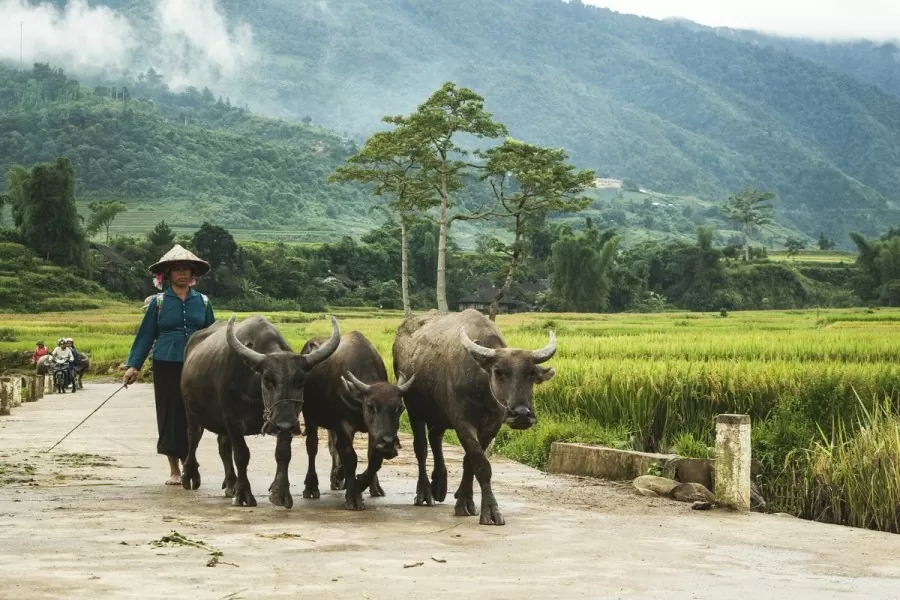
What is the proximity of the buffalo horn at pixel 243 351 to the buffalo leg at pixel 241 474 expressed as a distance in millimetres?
674

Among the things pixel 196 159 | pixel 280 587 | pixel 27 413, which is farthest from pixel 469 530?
pixel 196 159

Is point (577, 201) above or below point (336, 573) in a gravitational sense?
above

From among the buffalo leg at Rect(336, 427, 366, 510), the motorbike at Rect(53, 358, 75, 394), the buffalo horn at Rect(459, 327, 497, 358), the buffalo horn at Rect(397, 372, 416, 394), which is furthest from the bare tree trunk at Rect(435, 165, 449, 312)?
the buffalo horn at Rect(459, 327, 497, 358)

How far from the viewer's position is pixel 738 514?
30.8 ft

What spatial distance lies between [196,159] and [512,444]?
171103mm

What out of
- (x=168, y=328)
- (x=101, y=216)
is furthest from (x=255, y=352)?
(x=101, y=216)

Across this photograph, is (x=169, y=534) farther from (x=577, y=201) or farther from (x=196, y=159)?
(x=196, y=159)

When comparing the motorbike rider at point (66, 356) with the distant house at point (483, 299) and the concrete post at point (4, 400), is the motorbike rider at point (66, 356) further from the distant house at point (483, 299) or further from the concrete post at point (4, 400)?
the distant house at point (483, 299)

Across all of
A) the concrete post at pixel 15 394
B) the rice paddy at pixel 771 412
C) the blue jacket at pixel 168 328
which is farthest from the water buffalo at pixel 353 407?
the concrete post at pixel 15 394

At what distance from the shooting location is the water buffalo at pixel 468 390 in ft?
27.2

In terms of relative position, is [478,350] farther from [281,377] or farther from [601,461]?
[601,461]

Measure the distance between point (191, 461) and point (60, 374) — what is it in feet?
65.8

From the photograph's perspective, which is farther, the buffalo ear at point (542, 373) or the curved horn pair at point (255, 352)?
the curved horn pair at point (255, 352)

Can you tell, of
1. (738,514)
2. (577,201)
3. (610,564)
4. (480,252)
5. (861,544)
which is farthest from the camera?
(480,252)
